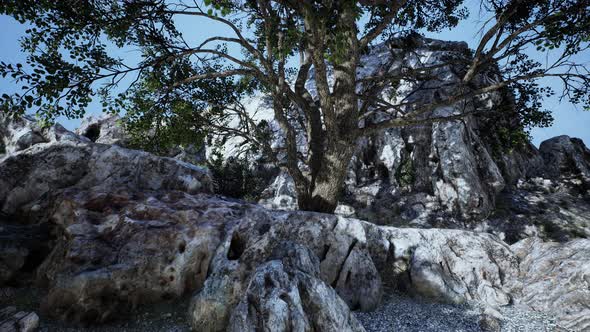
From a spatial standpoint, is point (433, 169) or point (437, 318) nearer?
point (437, 318)

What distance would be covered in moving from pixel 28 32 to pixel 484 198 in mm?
22711

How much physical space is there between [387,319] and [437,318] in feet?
3.90

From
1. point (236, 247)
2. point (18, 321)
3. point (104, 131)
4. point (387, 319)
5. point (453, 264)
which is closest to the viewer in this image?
point (18, 321)

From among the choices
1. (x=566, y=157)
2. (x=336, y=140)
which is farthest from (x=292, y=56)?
(x=566, y=157)

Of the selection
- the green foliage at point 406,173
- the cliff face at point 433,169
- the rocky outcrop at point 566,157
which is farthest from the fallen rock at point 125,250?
the rocky outcrop at point 566,157

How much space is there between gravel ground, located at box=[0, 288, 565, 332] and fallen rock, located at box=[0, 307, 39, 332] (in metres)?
0.25

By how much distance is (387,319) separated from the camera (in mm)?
6609

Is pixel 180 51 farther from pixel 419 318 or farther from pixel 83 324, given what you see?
pixel 419 318

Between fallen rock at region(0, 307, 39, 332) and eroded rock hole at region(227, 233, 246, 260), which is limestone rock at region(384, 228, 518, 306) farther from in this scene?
fallen rock at region(0, 307, 39, 332)

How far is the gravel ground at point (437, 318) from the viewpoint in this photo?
6.26 meters

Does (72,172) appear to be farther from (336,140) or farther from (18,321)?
(336,140)

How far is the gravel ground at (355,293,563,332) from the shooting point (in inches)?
246

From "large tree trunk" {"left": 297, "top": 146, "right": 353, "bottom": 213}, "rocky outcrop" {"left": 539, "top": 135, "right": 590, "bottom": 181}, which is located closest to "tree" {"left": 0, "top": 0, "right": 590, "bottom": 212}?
"large tree trunk" {"left": 297, "top": 146, "right": 353, "bottom": 213}

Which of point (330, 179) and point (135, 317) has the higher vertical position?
point (330, 179)
